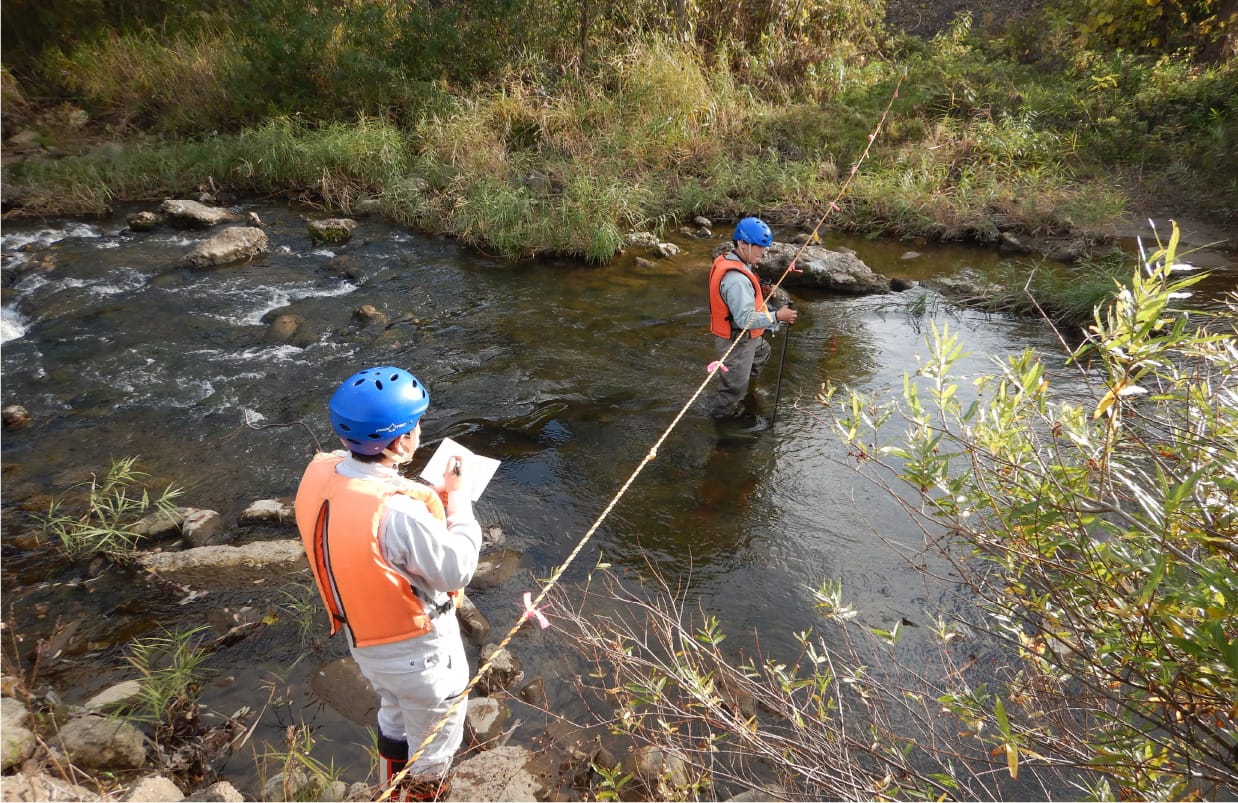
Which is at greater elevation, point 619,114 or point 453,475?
point 453,475

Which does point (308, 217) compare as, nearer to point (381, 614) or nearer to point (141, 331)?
point (141, 331)

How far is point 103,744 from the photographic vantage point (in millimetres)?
3180

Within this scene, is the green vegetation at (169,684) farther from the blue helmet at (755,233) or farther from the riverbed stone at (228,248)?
the riverbed stone at (228,248)

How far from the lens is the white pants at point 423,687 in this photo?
2545 mm

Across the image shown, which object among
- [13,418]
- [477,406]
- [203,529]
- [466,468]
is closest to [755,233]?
[477,406]

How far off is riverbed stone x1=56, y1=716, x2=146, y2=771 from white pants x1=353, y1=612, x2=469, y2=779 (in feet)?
4.44

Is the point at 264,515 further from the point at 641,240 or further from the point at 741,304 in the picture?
the point at 641,240

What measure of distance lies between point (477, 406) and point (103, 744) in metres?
4.05

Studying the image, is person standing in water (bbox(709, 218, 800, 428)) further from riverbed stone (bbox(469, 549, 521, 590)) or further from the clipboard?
the clipboard

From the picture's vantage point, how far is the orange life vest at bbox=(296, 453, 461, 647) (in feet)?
7.68

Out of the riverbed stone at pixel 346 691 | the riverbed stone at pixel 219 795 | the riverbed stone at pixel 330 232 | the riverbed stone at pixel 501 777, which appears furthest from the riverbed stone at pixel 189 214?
the riverbed stone at pixel 501 777

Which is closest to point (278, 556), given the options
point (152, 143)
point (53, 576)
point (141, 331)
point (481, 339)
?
point (53, 576)

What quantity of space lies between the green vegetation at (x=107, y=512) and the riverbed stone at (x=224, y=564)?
262mm

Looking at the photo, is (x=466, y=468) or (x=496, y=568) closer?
(x=466, y=468)
